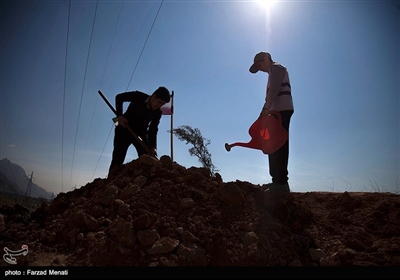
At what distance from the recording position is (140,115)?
363 cm

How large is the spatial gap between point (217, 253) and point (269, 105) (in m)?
2.02

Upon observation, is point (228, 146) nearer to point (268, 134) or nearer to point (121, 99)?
point (268, 134)

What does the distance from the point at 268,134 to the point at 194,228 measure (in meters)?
1.67

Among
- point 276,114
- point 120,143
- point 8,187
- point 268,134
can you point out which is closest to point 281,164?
point 268,134

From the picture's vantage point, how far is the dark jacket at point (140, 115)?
364 cm

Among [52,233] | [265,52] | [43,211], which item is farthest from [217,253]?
[265,52]

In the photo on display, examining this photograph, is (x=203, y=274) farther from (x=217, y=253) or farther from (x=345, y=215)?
(x=345, y=215)

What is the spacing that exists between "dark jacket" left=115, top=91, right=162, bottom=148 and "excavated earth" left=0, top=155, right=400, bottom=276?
1.13 meters

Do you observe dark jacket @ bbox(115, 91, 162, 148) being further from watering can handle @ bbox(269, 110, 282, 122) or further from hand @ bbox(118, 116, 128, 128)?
watering can handle @ bbox(269, 110, 282, 122)

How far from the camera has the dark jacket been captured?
11.9 feet

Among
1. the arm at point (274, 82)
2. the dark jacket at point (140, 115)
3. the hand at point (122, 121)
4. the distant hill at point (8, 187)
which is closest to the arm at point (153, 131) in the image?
the dark jacket at point (140, 115)

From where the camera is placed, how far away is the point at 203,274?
156 cm

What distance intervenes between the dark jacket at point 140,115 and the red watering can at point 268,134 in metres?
1.40
